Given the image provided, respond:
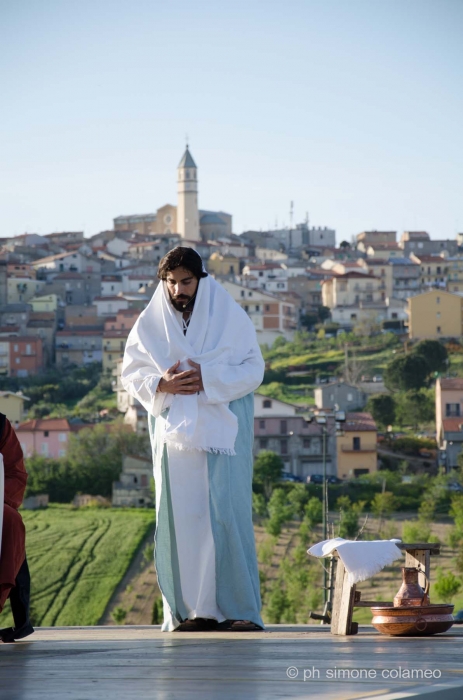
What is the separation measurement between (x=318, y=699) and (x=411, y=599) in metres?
2.24

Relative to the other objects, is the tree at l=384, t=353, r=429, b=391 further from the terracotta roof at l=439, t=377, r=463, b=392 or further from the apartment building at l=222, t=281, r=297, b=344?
the apartment building at l=222, t=281, r=297, b=344

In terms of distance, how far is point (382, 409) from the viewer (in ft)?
184

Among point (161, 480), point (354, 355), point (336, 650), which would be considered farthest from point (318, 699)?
point (354, 355)

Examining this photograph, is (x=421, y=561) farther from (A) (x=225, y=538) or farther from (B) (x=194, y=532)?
(B) (x=194, y=532)

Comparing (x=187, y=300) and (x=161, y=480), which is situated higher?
(x=187, y=300)

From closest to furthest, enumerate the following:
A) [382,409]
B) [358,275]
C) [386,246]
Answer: [382,409] → [358,275] → [386,246]

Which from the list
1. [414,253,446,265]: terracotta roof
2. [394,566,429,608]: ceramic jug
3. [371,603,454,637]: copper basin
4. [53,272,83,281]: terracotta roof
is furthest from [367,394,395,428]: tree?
[371,603,454,637]: copper basin

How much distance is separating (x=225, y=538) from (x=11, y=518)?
4.40 feet

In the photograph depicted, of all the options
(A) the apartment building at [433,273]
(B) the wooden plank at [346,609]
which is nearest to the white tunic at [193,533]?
(B) the wooden plank at [346,609]

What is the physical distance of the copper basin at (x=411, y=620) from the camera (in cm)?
511

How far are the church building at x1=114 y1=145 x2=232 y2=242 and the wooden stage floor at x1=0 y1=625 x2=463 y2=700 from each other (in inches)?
4349

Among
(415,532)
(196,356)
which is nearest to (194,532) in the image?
(196,356)

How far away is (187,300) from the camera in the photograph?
20.5 ft

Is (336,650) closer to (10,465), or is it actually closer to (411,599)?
(411,599)
